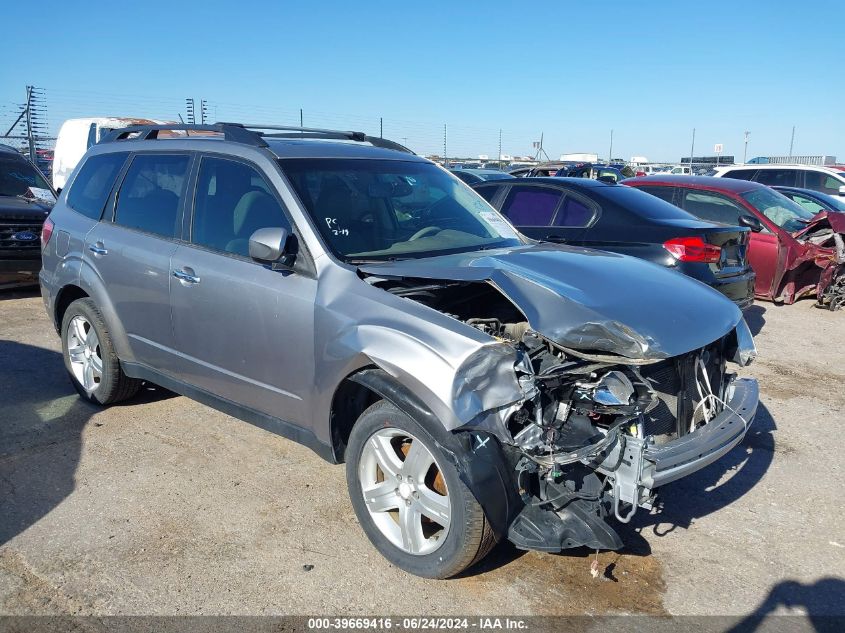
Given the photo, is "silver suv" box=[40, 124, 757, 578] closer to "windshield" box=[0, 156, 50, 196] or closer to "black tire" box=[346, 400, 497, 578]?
"black tire" box=[346, 400, 497, 578]

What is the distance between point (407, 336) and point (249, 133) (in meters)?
1.92

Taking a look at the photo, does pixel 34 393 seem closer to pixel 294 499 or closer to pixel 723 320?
pixel 294 499

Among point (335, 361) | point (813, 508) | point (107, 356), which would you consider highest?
point (335, 361)

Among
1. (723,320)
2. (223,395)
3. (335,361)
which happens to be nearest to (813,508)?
(723,320)

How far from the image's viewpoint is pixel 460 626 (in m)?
2.94

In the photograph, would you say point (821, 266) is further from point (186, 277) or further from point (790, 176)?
point (186, 277)

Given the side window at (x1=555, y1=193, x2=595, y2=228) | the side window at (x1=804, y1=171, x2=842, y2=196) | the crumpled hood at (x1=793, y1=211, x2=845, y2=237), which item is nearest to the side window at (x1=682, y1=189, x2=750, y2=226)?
the crumpled hood at (x1=793, y1=211, x2=845, y2=237)

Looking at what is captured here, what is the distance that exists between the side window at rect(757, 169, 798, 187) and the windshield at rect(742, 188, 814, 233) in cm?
587

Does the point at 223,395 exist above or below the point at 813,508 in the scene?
above

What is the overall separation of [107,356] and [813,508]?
14.9 ft

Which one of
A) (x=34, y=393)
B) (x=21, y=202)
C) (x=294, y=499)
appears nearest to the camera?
(x=294, y=499)

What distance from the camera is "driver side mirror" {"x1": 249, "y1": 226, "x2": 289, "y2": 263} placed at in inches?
139

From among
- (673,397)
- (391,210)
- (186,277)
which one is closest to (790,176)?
(391,210)

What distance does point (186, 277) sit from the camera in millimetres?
4184
